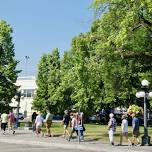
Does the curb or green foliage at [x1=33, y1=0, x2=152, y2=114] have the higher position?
green foliage at [x1=33, y1=0, x2=152, y2=114]

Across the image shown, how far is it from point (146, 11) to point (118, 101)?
3485 centimetres

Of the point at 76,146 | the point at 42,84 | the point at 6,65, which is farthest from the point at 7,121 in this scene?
the point at 42,84

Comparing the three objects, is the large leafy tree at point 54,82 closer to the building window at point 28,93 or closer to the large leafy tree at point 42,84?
the large leafy tree at point 42,84

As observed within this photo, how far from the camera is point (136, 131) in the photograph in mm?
27875

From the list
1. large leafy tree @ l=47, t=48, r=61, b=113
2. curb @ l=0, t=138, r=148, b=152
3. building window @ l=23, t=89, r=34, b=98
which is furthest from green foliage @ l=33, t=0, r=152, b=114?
building window @ l=23, t=89, r=34, b=98

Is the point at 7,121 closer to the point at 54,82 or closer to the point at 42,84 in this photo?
the point at 54,82

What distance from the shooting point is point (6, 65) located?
56.8 meters

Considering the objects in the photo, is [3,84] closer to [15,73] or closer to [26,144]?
[15,73]

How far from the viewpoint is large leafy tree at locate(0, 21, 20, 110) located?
56.3 m

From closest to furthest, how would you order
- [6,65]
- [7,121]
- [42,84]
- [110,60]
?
[110,60] < [7,121] < [6,65] < [42,84]

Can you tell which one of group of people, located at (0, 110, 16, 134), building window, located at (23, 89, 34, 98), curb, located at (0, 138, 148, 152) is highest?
building window, located at (23, 89, 34, 98)

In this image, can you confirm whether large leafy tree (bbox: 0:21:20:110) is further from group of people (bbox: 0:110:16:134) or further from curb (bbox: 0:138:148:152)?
curb (bbox: 0:138:148:152)

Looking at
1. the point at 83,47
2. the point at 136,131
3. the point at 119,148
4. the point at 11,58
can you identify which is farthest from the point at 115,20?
the point at 83,47

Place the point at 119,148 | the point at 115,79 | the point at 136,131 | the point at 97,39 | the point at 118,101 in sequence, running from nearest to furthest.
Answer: the point at 119,148, the point at 136,131, the point at 97,39, the point at 115,79, the point at 118,101
